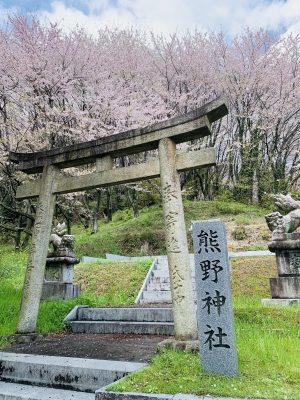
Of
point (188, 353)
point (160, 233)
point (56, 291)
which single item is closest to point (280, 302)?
point (188, 353)

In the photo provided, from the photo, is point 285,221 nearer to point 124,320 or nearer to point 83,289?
point 124,320

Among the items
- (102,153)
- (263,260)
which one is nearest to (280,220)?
(263,260)

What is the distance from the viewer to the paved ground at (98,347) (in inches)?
181

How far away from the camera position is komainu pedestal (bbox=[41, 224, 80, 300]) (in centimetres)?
929

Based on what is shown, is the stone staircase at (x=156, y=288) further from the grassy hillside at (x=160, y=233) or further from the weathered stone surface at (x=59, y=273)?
the grassy hillside at (x=160, y=233)

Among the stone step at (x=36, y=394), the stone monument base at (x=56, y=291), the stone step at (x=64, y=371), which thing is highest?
the stone monument base at (x=56, y=291)

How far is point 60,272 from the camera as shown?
375 inches

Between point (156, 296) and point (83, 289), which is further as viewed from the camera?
point (83, 289)

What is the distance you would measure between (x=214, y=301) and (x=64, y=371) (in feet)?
7.23

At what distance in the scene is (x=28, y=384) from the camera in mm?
4180

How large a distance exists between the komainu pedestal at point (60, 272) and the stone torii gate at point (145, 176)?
10.6ft

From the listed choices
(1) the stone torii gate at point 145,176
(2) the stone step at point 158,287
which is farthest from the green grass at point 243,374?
(2) the stone step at point 158,287

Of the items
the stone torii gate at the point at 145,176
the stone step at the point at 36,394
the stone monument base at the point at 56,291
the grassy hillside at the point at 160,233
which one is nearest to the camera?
the stone step at the point at 36,394

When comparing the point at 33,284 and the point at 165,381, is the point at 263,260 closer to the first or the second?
the point at 33,284
